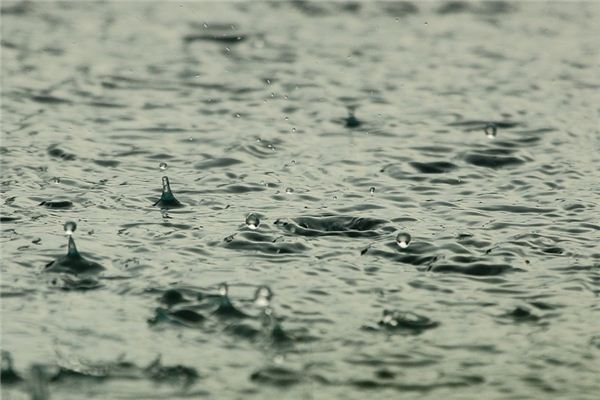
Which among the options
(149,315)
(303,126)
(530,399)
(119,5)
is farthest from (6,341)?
(119,5)

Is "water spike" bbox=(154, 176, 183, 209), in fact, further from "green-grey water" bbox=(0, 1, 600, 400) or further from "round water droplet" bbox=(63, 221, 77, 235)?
"round water droplet" bbox=(63, 221, 77, 235)

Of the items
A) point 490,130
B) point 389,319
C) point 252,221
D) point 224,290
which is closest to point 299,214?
point 252,221

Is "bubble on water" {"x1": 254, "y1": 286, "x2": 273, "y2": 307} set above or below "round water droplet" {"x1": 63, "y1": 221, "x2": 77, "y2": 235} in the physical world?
below

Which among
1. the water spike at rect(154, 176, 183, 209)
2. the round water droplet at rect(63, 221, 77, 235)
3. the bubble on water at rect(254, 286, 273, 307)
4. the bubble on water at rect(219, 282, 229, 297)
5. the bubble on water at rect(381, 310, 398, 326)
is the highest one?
the water spike at rect(154, 176, 183, 209)

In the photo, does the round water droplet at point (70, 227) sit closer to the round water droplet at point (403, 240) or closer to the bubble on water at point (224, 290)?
the bubble on water at point (224, 290)

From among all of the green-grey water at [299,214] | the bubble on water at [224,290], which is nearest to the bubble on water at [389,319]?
the green-grey water at [299,214]

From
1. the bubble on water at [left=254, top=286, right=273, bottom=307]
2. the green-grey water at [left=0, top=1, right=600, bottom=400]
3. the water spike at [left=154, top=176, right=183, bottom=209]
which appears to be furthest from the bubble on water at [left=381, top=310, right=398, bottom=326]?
the water spike at [left=154, top=176, right=183, bottom=209]
